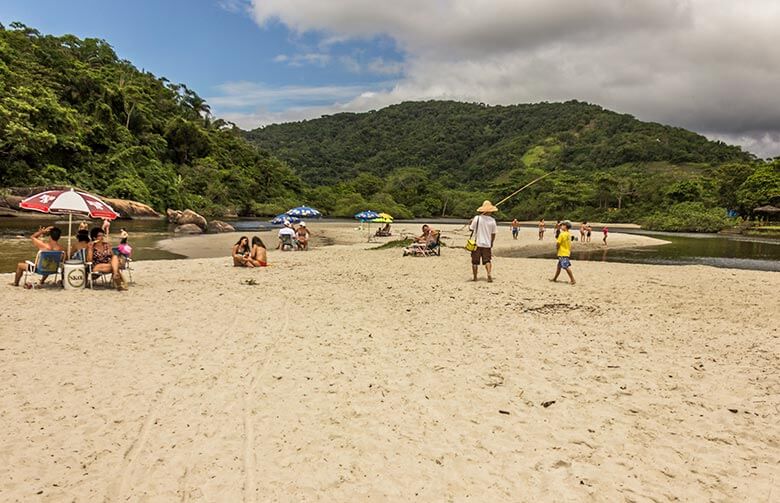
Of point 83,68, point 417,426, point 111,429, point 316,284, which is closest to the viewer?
point 111,429

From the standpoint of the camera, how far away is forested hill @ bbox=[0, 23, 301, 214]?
132ft

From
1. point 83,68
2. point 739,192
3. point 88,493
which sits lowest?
point 88,493

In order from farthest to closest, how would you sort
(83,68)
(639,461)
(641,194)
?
1. (641,194)
2. (83,68)
3. (639,461)

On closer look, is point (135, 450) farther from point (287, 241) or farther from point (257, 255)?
point (287, 241)

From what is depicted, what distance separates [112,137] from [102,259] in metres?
55.9

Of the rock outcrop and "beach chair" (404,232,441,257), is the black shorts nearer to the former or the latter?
"beach chair" (404,232,441,257)

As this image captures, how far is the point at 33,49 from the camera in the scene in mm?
51625

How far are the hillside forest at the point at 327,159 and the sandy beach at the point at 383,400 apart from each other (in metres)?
42.7

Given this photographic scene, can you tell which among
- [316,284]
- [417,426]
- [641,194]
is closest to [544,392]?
[417,426]

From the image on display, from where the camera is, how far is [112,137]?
5581cm

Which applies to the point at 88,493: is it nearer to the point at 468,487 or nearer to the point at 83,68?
the point at 468,487

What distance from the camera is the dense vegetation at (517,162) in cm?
6984

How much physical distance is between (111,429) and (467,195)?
96277 mm

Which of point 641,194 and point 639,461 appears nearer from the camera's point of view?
point 639,461
